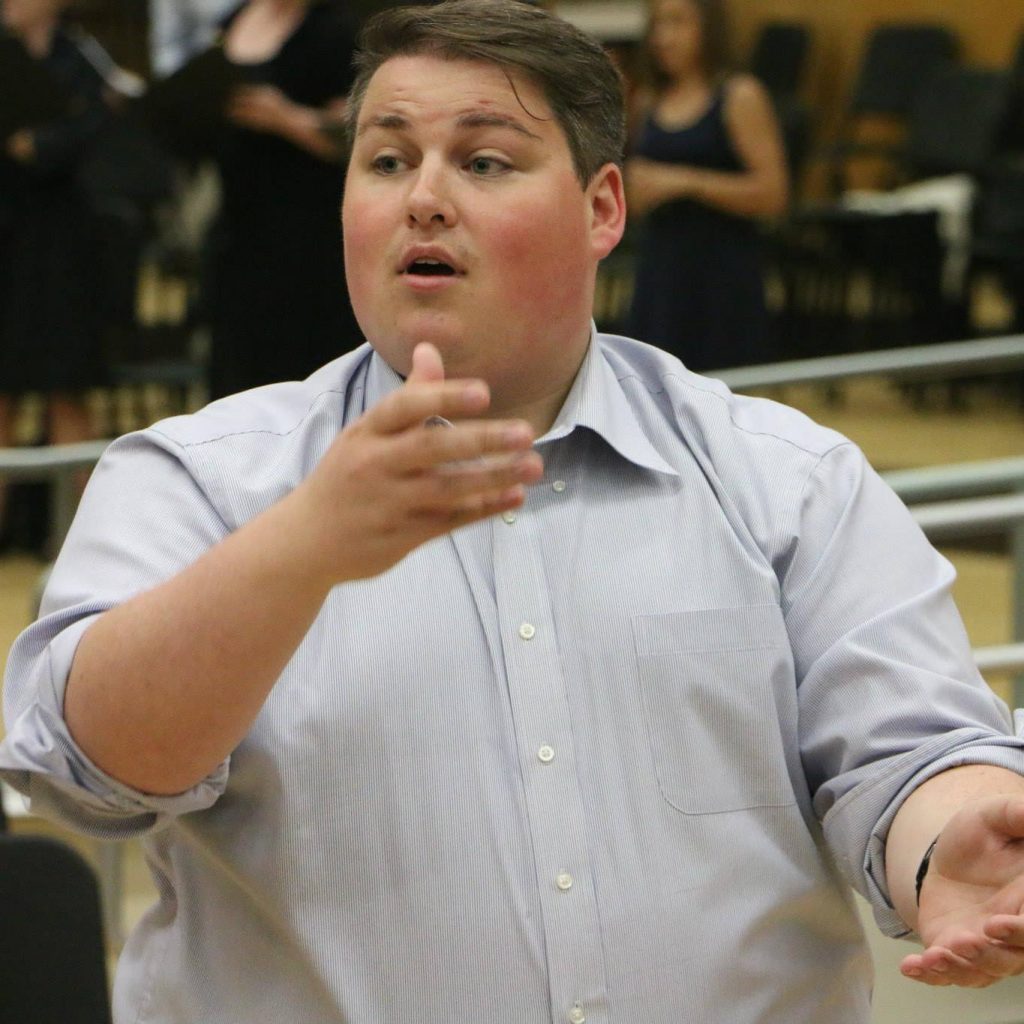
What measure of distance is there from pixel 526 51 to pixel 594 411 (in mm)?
300

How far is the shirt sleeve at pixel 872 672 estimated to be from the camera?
145 cm

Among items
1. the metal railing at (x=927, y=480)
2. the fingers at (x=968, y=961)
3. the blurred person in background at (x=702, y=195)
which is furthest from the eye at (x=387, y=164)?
the blurred person in background at (x=702, y=195)

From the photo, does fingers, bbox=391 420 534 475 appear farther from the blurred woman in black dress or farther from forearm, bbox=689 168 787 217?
forearm, bbox=689 168 787 217

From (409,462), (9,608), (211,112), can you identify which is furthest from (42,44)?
(409,462)

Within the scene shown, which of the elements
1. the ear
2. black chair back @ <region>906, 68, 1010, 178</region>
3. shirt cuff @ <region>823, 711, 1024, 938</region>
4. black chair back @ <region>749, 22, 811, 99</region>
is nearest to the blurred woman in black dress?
the ear

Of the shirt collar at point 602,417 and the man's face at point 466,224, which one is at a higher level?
the man's face at point 466,224

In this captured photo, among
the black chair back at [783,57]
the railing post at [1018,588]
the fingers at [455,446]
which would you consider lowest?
the railing post at [1018,588]

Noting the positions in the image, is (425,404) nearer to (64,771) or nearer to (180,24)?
(64,771)

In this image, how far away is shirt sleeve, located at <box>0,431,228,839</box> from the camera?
4.21ft

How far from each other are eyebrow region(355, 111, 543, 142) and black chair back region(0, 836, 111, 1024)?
24.2 inches

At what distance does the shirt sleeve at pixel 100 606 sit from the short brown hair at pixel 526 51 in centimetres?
38

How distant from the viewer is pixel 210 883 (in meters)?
1.42

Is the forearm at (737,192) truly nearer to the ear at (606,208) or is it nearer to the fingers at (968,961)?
the ear at (606,208)

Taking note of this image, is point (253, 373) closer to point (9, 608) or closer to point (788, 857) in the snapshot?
point (9, 608)
